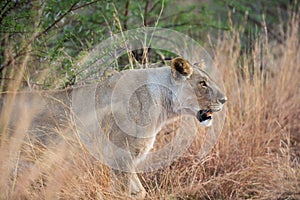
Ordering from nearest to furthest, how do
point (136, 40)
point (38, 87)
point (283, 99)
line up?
point (38, 87), point (136, 40), point (283, 99)

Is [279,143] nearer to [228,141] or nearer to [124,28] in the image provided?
[228,141]

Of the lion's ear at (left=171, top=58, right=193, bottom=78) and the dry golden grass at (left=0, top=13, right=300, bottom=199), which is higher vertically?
the lion's ear at (left=171, top=58, right=193, bottom=78)

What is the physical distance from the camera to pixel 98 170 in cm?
326

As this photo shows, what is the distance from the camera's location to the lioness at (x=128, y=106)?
10.8ft

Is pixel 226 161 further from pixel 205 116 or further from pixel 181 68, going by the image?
pixel 181 68

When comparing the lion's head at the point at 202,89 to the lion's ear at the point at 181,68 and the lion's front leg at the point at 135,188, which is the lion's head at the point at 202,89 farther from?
the lion's front leg at the point at 135,188

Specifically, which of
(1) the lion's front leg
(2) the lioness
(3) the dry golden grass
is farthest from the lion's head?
(1) the lion's front leg

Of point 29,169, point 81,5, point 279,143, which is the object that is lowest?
point 279,143

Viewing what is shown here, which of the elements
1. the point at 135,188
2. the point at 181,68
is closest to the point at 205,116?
the point at 181,68

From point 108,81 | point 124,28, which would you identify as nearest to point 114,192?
point 108,81

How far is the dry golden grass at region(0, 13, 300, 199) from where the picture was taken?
306cm

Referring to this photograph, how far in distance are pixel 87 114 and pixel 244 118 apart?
1.86m

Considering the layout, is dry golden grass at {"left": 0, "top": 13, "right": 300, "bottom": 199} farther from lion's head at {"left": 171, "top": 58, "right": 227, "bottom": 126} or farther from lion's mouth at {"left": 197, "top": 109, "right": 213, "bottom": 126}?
lion's head at {"left": 171, "top": 58, "right": 227, "bottom": 126}

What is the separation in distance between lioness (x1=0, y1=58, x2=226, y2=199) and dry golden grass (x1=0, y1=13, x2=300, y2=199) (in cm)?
14
